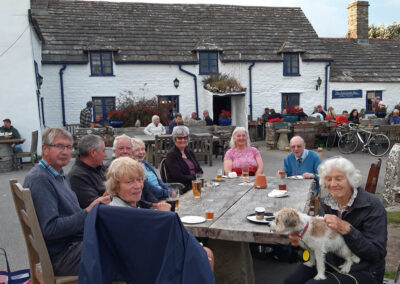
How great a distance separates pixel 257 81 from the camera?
2005 cm

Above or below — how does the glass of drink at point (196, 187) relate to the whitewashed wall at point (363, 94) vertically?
below

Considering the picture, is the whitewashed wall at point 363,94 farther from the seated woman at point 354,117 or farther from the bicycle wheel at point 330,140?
the bicycle wheel at point 330,140

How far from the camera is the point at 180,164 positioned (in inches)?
211

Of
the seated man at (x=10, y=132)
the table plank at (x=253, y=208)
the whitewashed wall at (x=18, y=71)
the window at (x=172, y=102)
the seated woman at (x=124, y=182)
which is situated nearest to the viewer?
the seated woman at (x=124, y=182)

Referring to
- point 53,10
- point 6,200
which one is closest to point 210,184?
point 6,200

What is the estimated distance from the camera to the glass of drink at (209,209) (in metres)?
3.39

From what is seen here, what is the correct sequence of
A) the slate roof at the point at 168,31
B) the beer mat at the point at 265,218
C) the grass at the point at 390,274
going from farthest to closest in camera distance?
the slate roof at the point at 168,31 < the grass at the point at 390,274 < the beer mat at the point at 265,218

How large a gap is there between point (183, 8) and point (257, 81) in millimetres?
6670

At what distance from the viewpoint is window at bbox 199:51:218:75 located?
19.4m

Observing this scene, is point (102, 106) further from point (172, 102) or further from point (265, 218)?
point (265, 218)

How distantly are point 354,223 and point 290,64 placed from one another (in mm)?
18767

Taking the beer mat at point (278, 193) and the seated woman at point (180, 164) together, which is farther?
the seated woman at point (180, 164)

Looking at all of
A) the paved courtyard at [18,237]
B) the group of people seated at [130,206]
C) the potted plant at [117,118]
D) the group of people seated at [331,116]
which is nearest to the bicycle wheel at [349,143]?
the group of people seated at [331,116]

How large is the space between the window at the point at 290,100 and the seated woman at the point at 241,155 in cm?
1529
